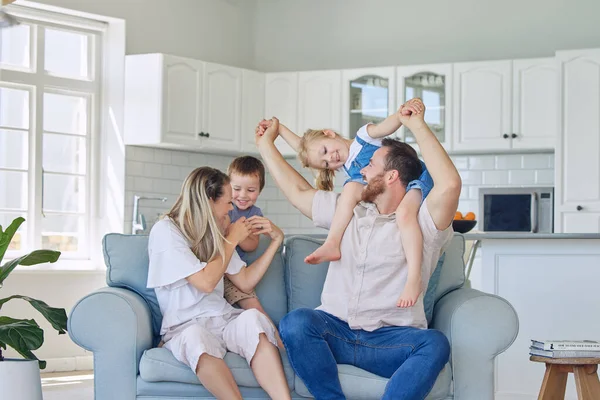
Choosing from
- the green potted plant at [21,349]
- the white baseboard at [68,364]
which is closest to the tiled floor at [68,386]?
the white baseboard at [68,364]

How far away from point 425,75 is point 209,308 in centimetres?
391

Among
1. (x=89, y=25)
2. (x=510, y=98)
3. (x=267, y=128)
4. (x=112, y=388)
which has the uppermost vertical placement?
(x=89, y=25)

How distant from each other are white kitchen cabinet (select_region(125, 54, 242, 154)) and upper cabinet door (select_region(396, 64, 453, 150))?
4.22 feet

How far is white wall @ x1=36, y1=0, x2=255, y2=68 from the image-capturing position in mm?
6594

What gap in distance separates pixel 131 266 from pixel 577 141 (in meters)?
3.79

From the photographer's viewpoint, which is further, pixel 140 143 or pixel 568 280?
pixel 140 143

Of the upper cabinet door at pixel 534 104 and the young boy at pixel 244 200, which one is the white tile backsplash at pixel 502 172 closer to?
the upper cabinet door at pixel 534 104

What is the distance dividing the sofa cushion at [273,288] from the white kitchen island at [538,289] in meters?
1.11

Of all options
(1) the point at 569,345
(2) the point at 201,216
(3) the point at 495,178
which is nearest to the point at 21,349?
(2) the point at 201,216

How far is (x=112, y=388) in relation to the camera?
3.15 metres

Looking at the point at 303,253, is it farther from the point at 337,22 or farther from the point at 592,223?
the point at 337,22

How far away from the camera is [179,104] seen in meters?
6.60

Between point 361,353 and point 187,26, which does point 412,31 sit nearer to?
point 187,26

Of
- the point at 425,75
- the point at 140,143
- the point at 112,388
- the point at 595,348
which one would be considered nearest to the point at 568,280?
the point at 595,348
